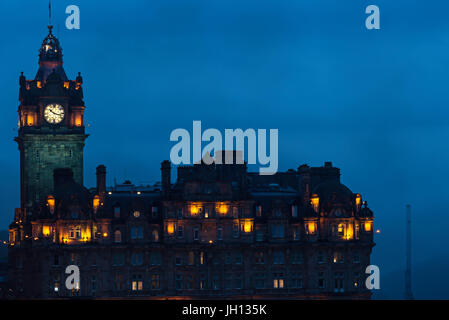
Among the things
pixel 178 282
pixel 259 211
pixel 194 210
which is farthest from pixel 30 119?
pixel 259 211

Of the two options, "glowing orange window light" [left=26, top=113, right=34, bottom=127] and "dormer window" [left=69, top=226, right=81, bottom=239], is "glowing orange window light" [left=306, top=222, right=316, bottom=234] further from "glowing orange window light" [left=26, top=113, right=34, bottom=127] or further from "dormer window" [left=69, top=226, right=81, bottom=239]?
"glowing orange window light" [left=26, top=113, right=34, bottom=127]

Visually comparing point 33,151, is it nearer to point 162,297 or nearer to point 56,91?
point 56,91

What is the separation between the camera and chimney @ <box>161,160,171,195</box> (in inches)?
5241

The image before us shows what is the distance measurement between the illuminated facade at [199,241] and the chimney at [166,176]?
0.42ft

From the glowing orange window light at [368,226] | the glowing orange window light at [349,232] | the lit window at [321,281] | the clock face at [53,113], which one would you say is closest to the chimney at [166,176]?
the clock face at [53,113]

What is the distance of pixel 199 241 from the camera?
134m

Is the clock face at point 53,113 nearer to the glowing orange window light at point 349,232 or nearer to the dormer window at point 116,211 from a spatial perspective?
the dormer window at point 116,211

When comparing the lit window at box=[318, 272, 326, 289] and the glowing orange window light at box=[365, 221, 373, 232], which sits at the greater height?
the glowing orange window light at box=[365, 221, 373, 232]

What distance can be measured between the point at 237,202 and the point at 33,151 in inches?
1270

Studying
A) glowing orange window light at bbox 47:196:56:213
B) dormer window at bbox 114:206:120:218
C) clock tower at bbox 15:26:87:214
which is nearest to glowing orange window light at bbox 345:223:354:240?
dormer window at bbox 114:206:120:218

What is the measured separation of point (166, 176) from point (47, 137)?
23.3 meters

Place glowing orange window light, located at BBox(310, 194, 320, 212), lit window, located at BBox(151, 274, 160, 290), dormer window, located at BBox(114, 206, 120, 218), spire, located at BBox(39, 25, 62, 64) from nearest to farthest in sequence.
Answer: lit window, located at BBox(151, 274, 160, 290), dormer window, located at BBox(114, 206, 120, 218), glowing orange window light, located at BBox(310, 194, 320, 212), spire, located at BBox(39, 25, 62, 64)
